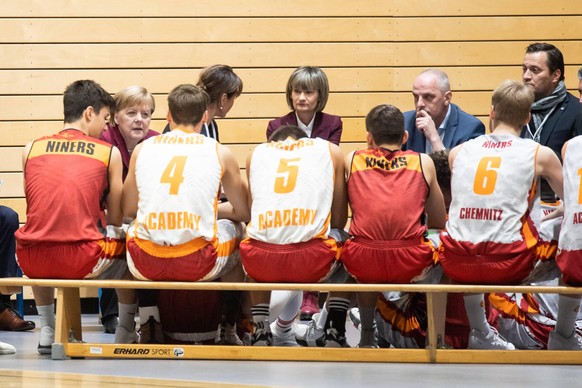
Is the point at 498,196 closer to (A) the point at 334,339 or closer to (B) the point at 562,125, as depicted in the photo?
(A) the point at 334,339

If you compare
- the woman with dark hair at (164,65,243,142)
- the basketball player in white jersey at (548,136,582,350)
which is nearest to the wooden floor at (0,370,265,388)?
the basketball player in white jersey at (548,136,582,350)

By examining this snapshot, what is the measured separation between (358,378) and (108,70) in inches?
175

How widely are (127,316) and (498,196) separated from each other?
1.91m

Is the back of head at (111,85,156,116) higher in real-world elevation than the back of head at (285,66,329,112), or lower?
lower

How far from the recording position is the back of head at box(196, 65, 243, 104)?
597 cm

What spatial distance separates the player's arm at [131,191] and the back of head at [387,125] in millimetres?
1135

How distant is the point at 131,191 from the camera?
496 cm

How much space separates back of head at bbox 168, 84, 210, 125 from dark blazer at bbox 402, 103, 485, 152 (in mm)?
1674

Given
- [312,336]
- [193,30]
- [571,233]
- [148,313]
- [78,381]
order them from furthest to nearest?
[193,30] < [312,336] < [148,313] < [571,233] < [78,381]

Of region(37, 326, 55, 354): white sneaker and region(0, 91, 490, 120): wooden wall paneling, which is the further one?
region(0, 91, 490, 120): wooden wall paneling

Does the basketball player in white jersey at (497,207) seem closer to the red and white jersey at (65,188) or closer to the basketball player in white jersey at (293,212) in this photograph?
the basketball player in white jersey at (293,212)

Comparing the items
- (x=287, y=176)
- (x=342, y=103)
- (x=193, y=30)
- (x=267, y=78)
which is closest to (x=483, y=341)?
(x=287, y=176)

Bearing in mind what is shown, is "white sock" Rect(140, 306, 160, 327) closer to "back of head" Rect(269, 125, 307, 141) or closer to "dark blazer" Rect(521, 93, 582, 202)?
"back of head" Rect(269, 125, 307, 141)

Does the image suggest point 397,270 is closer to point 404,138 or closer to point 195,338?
point 404,138
